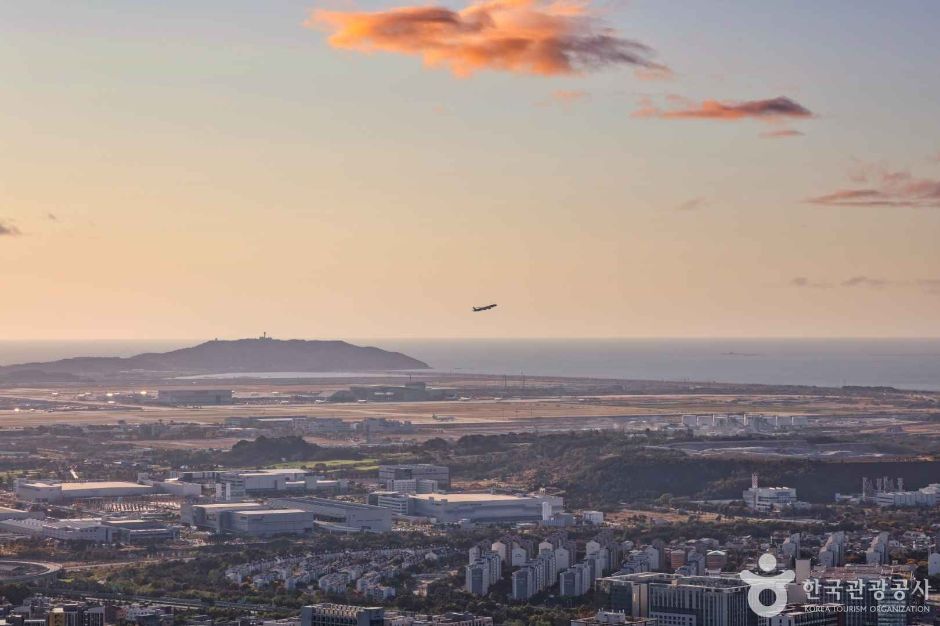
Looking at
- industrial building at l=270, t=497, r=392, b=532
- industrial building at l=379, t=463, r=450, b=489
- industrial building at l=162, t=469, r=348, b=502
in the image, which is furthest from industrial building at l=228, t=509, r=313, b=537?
industrial building at l=379, t=463, r=450, b=489

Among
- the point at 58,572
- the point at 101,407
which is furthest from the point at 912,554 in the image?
the point at 101,407

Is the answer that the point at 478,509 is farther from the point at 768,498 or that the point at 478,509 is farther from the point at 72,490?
the point at 72,490

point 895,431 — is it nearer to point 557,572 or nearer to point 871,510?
point 871,510

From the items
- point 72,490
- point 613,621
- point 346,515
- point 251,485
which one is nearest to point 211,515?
point 346,515

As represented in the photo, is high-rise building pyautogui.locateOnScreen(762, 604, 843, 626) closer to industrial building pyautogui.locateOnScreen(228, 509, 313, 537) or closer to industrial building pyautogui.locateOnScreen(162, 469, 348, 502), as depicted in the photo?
industrial building pyautogui.locateOnScreen(228, 509, 313, 537)

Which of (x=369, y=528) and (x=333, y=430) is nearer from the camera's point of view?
(x=369, y=528)

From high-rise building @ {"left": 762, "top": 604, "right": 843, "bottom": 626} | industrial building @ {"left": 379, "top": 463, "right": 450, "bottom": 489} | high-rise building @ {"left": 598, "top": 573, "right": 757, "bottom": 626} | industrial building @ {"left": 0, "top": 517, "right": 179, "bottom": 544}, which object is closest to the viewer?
high-rise building @ {"left": 762, "top": 604, "right": 843, "bottom": 626}
